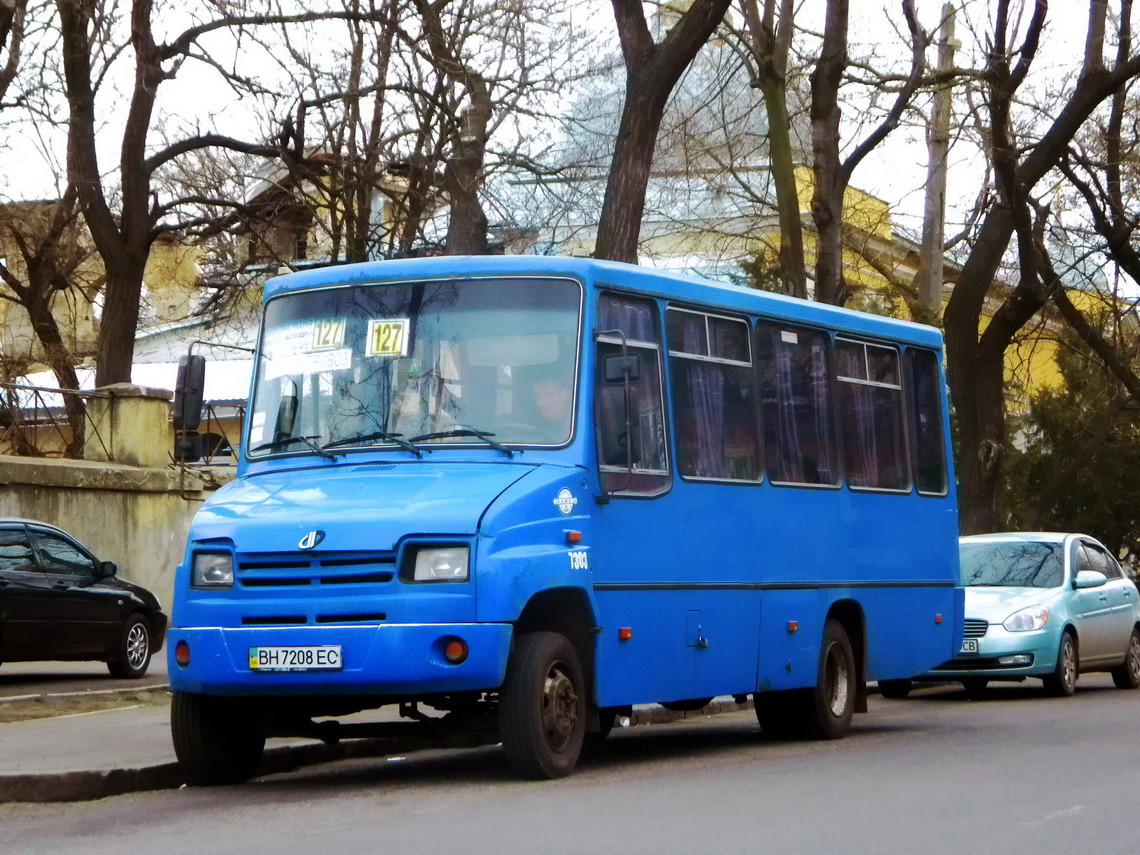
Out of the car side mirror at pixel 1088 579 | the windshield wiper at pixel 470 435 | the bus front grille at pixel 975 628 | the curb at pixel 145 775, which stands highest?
the windshield wiper at pixel 470 435

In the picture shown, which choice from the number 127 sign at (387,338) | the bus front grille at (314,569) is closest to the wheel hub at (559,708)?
the bus front grille at (314,569)

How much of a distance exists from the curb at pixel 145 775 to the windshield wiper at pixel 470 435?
5.13 ft

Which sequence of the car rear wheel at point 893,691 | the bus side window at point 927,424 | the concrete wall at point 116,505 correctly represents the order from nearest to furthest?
the bus side window at point 927,424, the car rear wheel at point 893,691, the concrete wall at point 116,505

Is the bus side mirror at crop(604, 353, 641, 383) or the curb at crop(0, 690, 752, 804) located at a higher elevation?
the bus side mirror at crop(604, 353, 641, 383)

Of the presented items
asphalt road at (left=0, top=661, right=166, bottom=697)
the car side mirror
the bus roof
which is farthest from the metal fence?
the bus roof

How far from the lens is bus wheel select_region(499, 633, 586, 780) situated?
9.65m

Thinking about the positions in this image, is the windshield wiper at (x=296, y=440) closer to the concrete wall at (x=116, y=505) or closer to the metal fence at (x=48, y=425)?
the concrete wall at (x=116, y=505)

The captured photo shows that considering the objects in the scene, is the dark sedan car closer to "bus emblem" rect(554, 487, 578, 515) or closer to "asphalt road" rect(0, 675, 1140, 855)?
"asphalt road" rect(0, 675, 1140, 855)

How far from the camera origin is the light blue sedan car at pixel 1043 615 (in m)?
17.8

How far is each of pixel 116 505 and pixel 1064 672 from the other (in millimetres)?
12591

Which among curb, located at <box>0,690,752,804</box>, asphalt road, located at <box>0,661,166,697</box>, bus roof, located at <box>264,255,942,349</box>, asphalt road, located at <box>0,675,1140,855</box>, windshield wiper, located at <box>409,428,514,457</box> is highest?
bus roof, located at <box>264,255,942,349</box>

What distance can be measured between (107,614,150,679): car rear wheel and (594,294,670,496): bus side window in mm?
9472

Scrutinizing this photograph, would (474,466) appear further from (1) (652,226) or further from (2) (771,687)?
(1) (652,226)

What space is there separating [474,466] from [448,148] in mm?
15261
